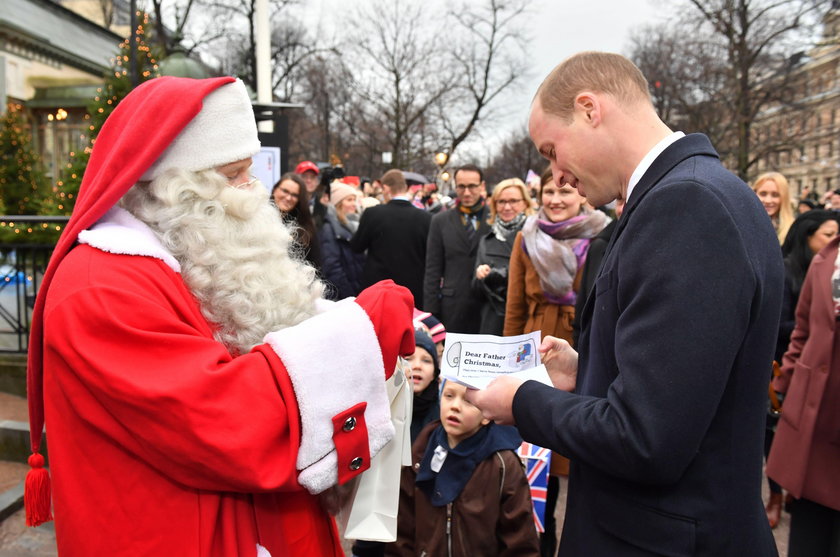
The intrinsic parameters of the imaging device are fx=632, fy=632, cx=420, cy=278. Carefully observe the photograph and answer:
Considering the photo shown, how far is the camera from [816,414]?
3.19 meters

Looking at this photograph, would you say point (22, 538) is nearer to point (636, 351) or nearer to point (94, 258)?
point (94, 258)

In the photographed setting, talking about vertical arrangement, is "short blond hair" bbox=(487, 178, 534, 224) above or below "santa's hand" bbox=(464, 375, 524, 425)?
above

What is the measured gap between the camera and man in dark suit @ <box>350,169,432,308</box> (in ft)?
22.5

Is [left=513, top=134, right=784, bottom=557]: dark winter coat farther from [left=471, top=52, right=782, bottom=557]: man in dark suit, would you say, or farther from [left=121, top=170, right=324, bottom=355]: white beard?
[left=121, top=170, right=324, bottom=355]: white beard

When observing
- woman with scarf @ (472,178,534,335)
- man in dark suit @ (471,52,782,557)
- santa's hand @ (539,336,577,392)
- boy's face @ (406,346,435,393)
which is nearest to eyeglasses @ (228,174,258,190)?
man in dark suit @ (471,52,782,557)

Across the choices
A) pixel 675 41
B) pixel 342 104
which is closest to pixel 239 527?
pixel 342 104

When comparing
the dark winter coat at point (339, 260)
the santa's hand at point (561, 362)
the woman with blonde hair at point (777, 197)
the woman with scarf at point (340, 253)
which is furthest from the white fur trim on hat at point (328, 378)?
the woman with blonde hair at point (777, 197)

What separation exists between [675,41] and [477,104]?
10.1m

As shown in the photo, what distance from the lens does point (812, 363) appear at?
3281 millimetres

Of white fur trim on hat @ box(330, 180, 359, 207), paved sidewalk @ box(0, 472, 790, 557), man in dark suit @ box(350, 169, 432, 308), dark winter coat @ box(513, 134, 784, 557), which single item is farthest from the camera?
white fur trim on hat @ box(330, 180, 359, 207)

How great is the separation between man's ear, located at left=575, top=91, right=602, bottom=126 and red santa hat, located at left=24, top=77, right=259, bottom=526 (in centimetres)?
94

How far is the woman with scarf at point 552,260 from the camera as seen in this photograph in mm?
4434

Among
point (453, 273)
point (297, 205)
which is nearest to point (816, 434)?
point (453, 273)

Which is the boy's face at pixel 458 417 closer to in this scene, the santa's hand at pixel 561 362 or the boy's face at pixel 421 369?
the boy's face at pixel 421 369
